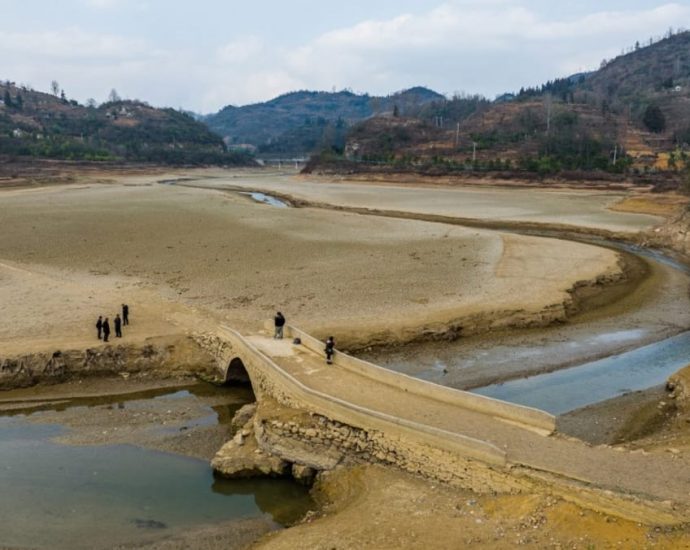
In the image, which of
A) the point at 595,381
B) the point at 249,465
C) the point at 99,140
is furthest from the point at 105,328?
the point at 99,140

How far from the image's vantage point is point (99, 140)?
170 metres

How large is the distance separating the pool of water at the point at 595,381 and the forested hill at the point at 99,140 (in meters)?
125

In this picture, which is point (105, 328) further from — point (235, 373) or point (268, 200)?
point (268, 200)

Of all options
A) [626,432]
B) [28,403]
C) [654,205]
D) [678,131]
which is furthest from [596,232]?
[678,131]

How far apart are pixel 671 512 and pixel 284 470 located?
874cm

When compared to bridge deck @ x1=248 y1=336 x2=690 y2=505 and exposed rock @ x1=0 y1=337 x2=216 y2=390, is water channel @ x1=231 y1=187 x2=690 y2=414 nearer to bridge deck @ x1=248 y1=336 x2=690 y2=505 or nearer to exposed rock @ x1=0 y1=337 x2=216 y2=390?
bridge deck @ x1=248 y1=336 x2=690 y2=505

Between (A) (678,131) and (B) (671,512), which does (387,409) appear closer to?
(B) (671,512)

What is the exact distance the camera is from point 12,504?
47.2 ft

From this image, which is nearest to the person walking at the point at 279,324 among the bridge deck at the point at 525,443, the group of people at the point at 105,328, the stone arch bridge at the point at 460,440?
the stone arch bridge at the point at 460,440

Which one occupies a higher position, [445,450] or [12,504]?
[445,450]

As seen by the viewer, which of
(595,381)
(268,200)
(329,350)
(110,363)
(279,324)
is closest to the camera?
(329,350)

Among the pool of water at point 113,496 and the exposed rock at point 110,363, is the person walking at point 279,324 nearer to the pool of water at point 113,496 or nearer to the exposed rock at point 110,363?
the exposed rock at point 110,363

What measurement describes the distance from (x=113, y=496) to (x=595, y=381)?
16242 mm

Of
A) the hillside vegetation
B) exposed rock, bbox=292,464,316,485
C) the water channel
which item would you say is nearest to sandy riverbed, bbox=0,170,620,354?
the water channel
